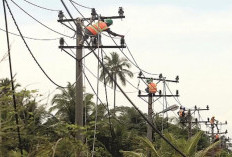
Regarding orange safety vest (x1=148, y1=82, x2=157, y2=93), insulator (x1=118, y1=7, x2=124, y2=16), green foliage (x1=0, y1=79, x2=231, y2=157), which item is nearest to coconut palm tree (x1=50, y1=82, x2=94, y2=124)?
green foliage (x1=0, y1=79, x2=231, y2=157)

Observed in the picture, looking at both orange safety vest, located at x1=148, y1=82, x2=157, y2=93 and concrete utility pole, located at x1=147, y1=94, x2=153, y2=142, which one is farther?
orange safety vest, located at x1=148, y1=82, x2=157, y2=93

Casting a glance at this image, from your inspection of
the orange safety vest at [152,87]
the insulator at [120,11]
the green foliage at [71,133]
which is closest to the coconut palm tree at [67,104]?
the green foliage at [71,133]

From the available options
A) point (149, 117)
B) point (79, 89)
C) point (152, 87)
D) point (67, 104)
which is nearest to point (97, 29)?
point (79, 89)

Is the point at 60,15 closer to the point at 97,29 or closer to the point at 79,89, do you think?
the point at 97,29

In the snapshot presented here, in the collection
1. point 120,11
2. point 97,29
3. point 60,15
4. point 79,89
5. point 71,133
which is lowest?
point 71,133

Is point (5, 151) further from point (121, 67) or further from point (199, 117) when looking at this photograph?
point (121, 67)

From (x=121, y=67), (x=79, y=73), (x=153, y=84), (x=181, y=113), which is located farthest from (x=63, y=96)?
(x=79, y=73)

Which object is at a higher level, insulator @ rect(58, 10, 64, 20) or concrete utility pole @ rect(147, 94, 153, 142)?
insulator @ rect(58, 10, 64, 20)

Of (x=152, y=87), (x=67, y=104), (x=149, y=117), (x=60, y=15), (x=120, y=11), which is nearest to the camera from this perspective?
(x=60, y=15)

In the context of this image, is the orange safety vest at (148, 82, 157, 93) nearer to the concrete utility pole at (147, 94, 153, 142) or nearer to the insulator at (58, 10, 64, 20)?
the concrete utility pole at (147, 94, 153, 142)

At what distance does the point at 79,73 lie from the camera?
13.0 meters

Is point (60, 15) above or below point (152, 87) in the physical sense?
above

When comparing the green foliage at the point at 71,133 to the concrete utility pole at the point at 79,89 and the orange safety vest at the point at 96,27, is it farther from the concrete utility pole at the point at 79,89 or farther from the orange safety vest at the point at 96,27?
the orange safety vest at the point at 96,27

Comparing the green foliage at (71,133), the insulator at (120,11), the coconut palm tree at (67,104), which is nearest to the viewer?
the green foliage at (71,133)
